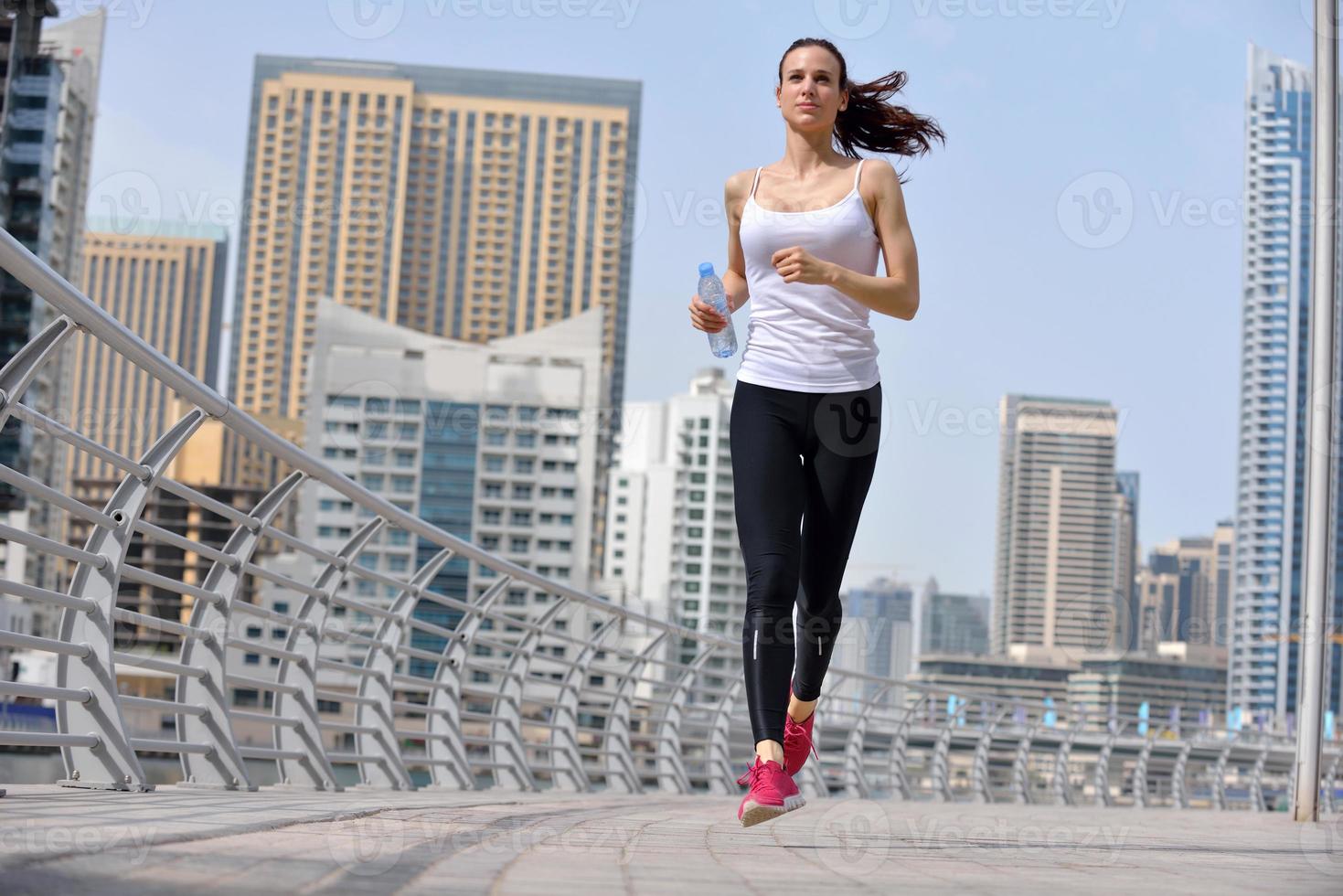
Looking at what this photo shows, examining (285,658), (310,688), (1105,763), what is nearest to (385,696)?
(310,688)

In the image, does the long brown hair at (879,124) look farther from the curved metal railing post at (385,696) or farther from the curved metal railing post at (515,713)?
the curved metal railing post at (515,713)

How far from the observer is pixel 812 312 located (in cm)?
376

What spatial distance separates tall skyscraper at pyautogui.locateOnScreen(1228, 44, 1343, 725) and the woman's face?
610 feet

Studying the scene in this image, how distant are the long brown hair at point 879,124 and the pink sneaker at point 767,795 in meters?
1.64

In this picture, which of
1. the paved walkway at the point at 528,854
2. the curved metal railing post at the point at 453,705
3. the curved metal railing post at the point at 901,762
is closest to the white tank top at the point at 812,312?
the paved walkway at the point at 528,854

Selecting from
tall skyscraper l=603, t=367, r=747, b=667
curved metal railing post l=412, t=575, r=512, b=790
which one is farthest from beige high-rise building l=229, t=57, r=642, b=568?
curved metal railing post l=412, t=575, r=512, b=790

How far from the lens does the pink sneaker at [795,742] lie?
12.5 feet

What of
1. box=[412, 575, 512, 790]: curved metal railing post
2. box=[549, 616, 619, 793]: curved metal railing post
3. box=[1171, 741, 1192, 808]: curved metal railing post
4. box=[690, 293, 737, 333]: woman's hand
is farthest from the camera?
box=[1171, 741, 1192, 808]: curved metal railing post

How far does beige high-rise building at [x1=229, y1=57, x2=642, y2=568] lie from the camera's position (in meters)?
159

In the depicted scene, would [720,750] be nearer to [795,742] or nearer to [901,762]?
[901,762]

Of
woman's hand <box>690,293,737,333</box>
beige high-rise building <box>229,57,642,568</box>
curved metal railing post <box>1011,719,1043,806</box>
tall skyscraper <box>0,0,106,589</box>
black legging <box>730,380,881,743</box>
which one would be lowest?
curved metal railing post <box>1011,719,1043,806</box>

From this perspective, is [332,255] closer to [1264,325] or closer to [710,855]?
[1264,325]

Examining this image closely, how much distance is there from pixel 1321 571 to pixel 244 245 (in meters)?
170

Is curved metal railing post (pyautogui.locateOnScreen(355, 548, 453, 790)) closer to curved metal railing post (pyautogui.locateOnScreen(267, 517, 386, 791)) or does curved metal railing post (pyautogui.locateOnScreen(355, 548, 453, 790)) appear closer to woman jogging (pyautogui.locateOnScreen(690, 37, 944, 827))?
curved metal railing post (pyautogui.locateOnScreen(267, 517, 386, 791))
